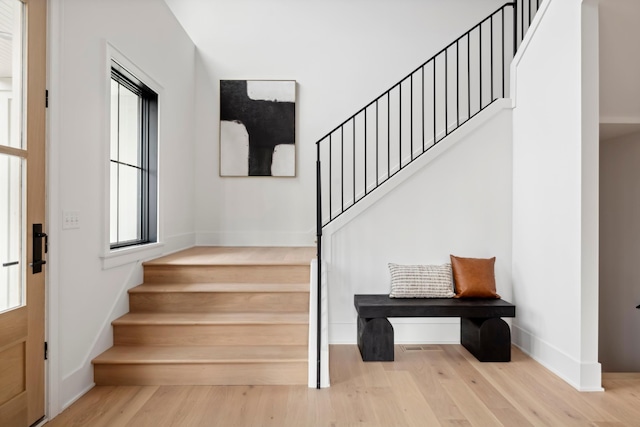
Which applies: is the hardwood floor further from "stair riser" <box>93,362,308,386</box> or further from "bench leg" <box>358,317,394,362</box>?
"bench leg" <box>358,317,394,362</box>

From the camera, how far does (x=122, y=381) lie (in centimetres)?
282

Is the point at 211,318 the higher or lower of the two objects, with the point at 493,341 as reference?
higher

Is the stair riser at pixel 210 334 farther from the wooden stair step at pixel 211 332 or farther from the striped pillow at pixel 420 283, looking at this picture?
the striped pillow at pixel 420 283

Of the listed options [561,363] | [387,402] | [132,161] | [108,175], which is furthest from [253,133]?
[561,363]

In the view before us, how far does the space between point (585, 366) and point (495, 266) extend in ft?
3.88

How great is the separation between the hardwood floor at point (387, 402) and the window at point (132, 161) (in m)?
1.42

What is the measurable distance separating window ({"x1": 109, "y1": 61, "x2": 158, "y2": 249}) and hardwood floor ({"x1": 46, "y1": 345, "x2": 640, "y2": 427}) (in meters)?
1.42

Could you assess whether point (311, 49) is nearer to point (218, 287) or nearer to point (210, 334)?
point (218, 287)

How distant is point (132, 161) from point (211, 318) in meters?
1.72

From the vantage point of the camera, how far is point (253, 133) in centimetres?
514

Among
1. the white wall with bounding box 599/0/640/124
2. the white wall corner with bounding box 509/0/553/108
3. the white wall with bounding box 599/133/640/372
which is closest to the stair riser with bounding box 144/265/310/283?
the white wall corner with bounding box 509/0/553/108

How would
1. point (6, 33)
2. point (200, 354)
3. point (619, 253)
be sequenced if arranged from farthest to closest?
point (619, 253), point (200, 354), point (6, 33)

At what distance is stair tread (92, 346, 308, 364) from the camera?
2818 millimetres

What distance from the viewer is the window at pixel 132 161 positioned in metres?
3.45
